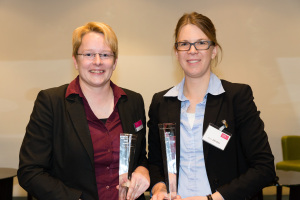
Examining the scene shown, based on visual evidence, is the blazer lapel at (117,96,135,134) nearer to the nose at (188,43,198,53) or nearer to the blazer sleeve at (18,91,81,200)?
the blazer sleeve at (18,91,81,200)

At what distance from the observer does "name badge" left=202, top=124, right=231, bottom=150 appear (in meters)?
2.08

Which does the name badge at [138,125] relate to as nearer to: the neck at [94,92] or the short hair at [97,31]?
the neck at [94,92]

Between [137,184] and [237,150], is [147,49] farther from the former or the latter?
[137,184]

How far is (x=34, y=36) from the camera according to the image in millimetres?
6117

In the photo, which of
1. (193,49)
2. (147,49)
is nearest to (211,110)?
(193,49)

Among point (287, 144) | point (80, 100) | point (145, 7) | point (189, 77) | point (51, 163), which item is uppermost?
point (145, 7)

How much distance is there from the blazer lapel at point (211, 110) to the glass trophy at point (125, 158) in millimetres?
531

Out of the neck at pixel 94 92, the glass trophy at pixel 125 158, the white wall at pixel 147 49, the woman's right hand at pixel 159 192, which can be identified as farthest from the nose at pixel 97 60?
the white wall at pixel 147 49

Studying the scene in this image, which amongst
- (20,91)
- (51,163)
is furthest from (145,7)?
(51,163)

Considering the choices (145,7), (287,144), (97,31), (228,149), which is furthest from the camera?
(145,7)

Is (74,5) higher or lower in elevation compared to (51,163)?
higher

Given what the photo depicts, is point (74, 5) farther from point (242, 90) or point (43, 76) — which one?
point (242, 90)

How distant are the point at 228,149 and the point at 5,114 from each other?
4.86 metres

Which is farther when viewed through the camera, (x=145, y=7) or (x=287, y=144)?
(x=145, y=7)
